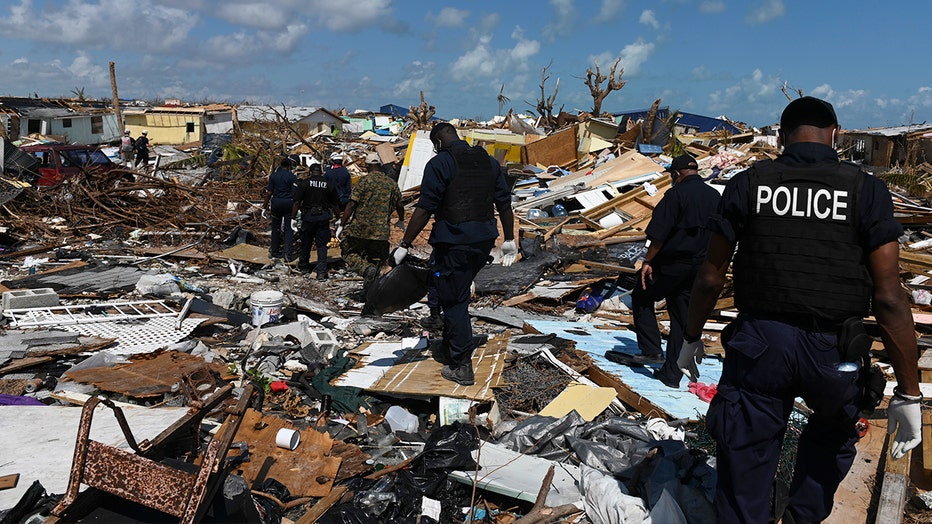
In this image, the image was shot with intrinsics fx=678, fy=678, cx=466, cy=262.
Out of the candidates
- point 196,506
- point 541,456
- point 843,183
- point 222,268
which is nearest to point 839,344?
point 843,183

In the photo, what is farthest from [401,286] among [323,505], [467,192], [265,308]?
[323,505]

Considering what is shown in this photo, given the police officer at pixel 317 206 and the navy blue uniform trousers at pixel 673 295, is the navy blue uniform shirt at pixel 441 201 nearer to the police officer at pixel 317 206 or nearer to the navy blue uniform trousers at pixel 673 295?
the navy blue uniform trousers at pixel 673 295

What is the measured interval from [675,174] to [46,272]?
7.99 meters

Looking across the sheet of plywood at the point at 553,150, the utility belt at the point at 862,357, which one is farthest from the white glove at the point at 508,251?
the sheet of plywood at the point at 553,150

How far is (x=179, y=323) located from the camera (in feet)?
20.7

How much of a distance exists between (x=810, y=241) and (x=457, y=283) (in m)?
2.47

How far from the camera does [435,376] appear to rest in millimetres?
4836

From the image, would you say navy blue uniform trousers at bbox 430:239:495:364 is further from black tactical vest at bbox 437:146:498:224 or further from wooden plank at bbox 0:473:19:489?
wooden plank at bbox 0:473:19:489

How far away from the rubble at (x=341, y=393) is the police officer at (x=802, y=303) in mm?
614

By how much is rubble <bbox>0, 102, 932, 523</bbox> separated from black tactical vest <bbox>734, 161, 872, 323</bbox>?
3.68ft

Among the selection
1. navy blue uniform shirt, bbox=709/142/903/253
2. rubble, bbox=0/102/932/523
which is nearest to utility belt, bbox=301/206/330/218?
rubble, bbox=0/102/932/523

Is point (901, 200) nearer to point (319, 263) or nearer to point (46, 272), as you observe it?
point (319, 263)

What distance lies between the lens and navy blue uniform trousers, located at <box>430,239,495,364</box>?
4488 mm

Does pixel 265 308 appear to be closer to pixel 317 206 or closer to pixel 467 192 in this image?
pixel 467 192
